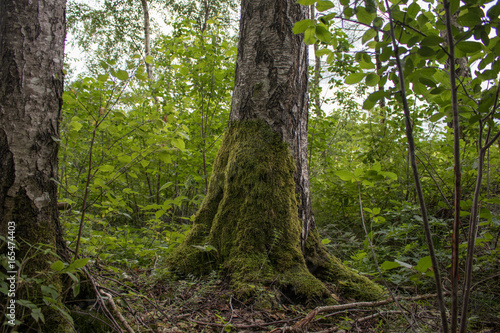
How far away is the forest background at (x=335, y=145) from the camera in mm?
1042

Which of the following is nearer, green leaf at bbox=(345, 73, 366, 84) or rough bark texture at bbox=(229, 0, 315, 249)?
green leaf at bbox=(345, 73, 366, 84)

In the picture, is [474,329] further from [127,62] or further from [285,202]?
[127,62]

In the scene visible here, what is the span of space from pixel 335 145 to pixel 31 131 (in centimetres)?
555

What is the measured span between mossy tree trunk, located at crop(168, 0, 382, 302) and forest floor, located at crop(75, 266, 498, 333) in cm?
17

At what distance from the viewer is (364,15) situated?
1017 millimetres

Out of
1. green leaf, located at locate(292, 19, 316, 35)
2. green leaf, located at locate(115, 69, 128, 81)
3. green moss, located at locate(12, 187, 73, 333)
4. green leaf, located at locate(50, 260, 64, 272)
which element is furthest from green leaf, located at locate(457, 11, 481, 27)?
green moss, located at locate(12, 187, 73, 333)

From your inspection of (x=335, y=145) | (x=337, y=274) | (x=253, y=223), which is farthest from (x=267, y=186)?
(x=335, y=145)

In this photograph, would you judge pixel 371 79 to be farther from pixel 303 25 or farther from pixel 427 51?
pixel 303 25

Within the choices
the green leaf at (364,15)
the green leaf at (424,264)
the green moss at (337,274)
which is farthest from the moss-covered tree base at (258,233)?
the green leaf at (364,15)

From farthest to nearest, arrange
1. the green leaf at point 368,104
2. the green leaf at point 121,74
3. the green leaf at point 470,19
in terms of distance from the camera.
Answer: the green leaf at point 121,74 < the green leaf at point 368,104 < the green leaf at point 470,19

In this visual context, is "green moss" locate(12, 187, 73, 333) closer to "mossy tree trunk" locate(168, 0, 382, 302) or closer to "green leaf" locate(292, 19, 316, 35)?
"mossy tree trunk" locate(168, 0, 382, 302)

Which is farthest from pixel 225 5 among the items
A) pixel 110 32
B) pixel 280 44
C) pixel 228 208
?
pixel 228 208

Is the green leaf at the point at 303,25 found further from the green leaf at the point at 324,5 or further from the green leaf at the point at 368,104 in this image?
the green leaf at the point at 368,104

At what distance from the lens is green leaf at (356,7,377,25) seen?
1.01m
